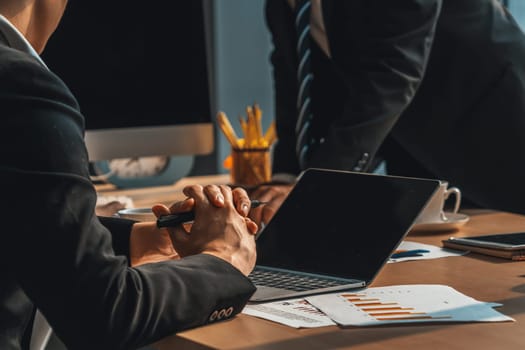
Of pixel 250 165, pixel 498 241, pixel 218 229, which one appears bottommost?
pixel 250 165

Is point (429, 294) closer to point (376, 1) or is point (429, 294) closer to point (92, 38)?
point (376, 1)

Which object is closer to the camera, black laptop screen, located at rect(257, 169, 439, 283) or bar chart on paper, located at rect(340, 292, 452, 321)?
bar chart on paper, located at rect(340, 292, 452, 321)

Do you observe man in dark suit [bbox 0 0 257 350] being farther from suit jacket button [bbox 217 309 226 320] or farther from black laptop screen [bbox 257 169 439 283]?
black laptop screen [bbox 257 169 439 283]

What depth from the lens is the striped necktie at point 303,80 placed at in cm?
192

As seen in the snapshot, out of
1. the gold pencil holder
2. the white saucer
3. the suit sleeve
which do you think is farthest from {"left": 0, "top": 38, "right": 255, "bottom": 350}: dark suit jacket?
the gold pencil holder

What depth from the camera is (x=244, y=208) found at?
104 centimetres

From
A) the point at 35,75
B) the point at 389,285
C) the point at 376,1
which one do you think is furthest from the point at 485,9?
the point at 35,75

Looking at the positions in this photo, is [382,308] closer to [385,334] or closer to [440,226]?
[385,334]

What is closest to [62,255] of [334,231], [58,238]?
[58,238]

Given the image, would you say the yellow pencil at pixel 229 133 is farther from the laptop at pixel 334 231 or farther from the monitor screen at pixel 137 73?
the laptop at pixel 334 231

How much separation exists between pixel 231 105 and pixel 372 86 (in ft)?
7.31

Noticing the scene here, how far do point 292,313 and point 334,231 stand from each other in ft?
0.84

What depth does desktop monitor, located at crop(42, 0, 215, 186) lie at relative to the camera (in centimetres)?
193

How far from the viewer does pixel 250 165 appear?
205 cm
